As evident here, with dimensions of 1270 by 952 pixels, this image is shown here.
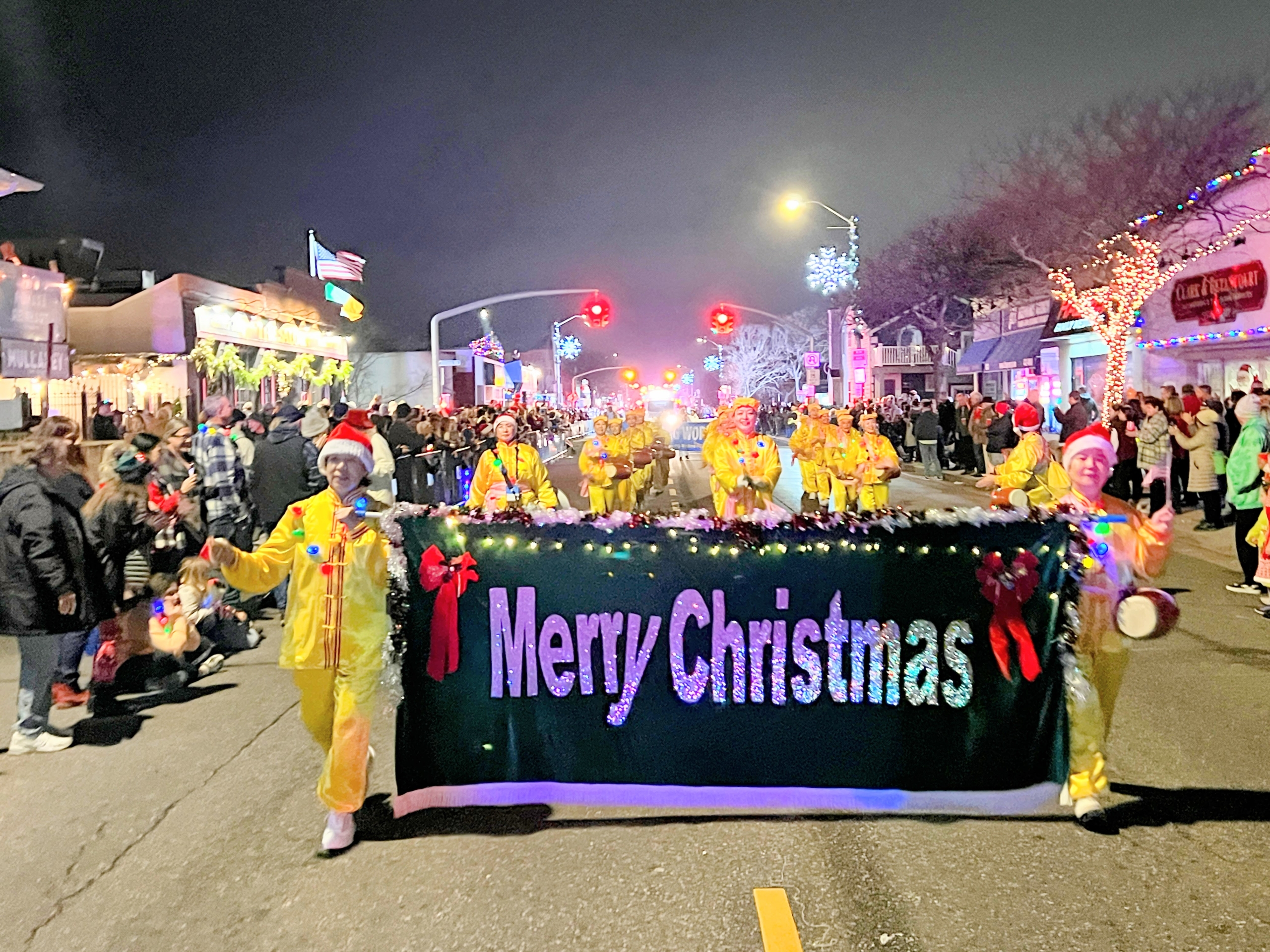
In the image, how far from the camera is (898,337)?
63.8 metres

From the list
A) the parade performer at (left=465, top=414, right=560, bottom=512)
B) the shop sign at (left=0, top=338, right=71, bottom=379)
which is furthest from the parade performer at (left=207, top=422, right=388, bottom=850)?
the shop sign at (left=0, top=338, right=71, bottom=379)

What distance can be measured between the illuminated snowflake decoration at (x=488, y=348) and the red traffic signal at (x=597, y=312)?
151 ft

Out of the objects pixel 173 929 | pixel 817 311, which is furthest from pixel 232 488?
pixel 817 311

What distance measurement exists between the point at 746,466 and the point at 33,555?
19.7 feet

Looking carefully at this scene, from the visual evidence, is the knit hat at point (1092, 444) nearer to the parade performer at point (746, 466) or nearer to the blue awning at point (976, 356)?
the parade performer at point (746, 466)

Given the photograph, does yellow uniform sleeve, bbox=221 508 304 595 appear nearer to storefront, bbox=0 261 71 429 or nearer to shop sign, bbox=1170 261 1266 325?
storefront, bbox=0 261 71 429

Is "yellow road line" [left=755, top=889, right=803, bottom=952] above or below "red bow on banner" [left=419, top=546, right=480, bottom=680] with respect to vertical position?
below

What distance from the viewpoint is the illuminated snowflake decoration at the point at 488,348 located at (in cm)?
7062

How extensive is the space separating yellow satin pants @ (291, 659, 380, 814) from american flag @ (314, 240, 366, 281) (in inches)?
1267

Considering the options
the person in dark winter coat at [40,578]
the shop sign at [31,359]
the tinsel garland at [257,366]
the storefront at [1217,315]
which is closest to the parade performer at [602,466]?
the person in dark winter coat at [40,578]

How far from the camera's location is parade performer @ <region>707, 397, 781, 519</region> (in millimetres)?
9727

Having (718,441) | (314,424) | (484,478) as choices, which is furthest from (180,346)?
(484,478)

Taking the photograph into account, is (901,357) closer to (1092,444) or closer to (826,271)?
(826,271)

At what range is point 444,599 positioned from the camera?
4430 millimetres
